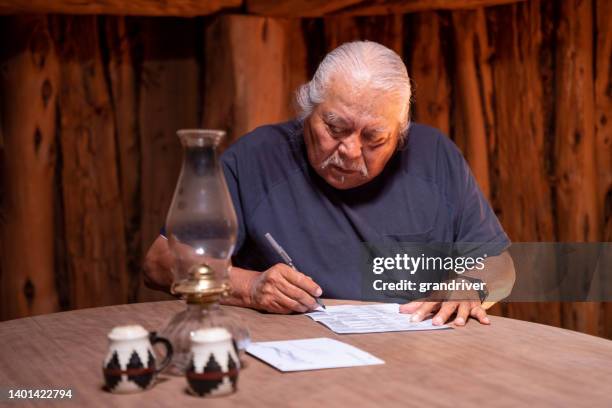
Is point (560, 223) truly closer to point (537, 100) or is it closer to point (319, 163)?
point (537, 100)

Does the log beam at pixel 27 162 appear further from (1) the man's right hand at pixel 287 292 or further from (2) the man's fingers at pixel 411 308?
(2) the man's fingers at pixel 411 308

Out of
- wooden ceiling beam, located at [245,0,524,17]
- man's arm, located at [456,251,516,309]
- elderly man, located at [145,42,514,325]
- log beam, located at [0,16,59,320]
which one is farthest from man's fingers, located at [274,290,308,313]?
log beam, located at [0,16,59,320]

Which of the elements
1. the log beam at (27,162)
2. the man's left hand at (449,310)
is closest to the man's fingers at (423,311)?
the man's left hand at (449,310)

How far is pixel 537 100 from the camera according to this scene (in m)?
3.77

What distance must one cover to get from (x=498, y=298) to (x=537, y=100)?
5.78 feet

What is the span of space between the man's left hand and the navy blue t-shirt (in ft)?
1.47

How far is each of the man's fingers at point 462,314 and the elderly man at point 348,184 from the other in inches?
10.4

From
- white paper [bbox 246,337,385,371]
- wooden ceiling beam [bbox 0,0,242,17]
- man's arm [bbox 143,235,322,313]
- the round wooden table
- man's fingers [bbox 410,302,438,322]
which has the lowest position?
the round wooden table

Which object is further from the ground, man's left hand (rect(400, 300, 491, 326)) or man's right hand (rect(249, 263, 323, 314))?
man's right hand (rect(249, 263, 323, 314))

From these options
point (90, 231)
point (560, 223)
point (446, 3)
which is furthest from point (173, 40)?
point (560, 223)

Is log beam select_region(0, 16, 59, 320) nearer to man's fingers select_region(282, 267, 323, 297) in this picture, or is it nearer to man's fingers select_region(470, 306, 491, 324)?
man's fingers select_region(282, 267, 323, 297)

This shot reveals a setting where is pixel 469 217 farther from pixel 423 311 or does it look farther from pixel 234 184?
pixel 234 184

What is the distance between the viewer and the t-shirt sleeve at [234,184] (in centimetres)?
254

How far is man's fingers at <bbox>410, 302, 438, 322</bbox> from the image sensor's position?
2.00 meters
